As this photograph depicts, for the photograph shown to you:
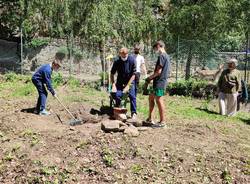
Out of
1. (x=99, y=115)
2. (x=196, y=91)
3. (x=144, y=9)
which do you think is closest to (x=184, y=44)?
(x=196, y=91)

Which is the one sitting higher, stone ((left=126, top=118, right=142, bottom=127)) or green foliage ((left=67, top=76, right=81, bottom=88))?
green foliage ((left=67, top=76, right=81, bottom=88))

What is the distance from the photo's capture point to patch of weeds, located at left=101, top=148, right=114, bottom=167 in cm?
691

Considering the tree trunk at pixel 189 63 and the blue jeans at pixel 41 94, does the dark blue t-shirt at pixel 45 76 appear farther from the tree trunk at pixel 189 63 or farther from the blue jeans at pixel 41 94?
the tree trunk at pixel 189 63

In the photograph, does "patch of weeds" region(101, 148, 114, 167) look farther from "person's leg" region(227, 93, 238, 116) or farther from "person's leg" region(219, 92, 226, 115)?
"person's leg" region(227, 93, 238, 116)

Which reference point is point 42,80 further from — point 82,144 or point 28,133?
point 82,144

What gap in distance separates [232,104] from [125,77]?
3.50 meters

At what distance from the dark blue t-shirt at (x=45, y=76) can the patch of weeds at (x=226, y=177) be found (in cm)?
425

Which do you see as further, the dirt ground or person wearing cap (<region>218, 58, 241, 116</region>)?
person wearing cap (<region>218, 58, 241, 116</region>)

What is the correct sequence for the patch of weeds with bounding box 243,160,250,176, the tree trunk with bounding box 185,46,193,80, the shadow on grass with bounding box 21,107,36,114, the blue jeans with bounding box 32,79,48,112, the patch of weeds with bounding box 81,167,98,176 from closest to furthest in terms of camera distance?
the patch of weeds with bounding box 81,167,98,176, the patch of weeds with bounding box 243,160,250,176, the blue jeans with bounding box 32,79,48,112, the shadow on grass with bounding box 21,107,36,114, the tree trunk with bounding box 185,46,193,80

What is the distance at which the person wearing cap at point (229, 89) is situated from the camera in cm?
1144

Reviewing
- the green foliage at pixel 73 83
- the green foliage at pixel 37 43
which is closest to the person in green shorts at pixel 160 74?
the green foliage at pixel 73 83

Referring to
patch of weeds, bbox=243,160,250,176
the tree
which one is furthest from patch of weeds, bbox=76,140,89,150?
the tree

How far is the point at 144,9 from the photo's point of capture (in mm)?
23531

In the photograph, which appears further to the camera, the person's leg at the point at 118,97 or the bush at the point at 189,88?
the bush at the point at 189,88
